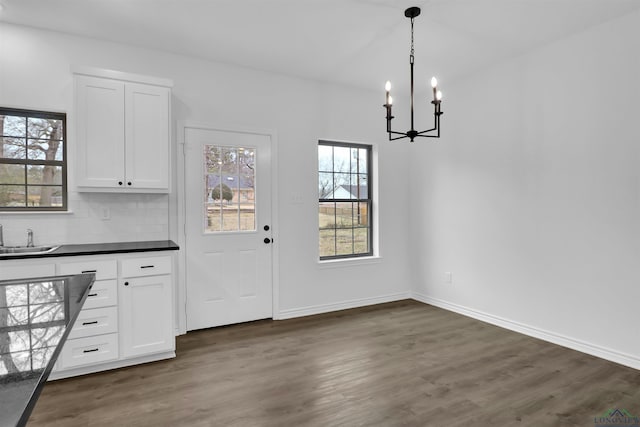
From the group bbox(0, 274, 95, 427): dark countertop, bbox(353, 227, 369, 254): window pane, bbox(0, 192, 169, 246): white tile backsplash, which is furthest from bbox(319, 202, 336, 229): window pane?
bbox(0, 274, 95, 427): dark countertop

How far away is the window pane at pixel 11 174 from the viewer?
9.96 feet

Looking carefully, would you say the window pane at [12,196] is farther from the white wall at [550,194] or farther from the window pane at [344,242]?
the white wall at [550,194]

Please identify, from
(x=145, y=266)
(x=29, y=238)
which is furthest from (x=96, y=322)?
(x=29, y=238)

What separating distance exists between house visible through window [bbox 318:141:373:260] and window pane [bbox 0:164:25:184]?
2.90 metres

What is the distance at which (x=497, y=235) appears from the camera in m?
3.94

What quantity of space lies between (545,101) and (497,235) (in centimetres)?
139

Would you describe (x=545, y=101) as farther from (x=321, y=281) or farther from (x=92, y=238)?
(x=92, y=238)

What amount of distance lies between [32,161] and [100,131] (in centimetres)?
66

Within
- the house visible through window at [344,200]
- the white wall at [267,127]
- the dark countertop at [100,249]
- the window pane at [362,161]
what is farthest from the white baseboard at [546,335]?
the dark countertop at [100,249]

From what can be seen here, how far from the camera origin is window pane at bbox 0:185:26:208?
3.04 m

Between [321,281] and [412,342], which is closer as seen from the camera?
[412,342]

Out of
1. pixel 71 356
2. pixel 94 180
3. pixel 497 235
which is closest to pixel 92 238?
pixel 94 180

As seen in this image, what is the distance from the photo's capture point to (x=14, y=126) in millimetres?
3076

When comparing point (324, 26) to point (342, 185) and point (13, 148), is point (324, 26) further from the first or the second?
point (13, 148)
